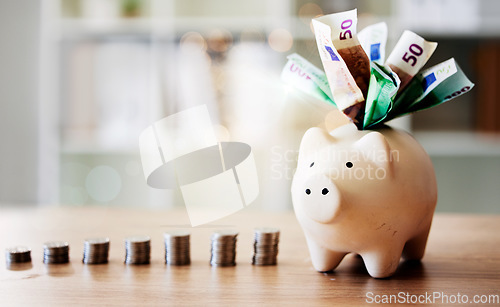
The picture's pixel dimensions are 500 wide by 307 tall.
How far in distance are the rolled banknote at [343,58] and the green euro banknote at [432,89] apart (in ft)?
0.24

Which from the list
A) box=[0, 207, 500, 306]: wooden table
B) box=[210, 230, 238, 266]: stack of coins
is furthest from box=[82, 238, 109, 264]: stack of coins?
box=[210, 230, 238, 266]: stack of coins

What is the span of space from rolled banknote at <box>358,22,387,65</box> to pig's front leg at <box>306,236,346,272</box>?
27cm

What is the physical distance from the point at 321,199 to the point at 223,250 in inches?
7.7

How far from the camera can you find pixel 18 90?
257cm

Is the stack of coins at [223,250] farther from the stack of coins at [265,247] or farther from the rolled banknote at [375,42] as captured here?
the rolled banknote at [375,42]

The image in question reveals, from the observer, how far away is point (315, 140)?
0.70 metres

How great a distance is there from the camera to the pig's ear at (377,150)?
2.14 ft

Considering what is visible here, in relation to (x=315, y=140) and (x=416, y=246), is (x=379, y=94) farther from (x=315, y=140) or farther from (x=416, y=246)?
(x=416, y=246)

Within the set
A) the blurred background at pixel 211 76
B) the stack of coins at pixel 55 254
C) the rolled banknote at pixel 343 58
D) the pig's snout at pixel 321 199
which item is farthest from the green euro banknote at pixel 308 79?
the blurred background at pixel 211 76

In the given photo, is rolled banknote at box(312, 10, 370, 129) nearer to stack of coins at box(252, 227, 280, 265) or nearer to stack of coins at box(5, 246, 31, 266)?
stack of coins at box(252, 227, 280, 265)

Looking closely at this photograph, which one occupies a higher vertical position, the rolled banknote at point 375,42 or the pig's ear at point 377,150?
the rolled banknote at point 375,42

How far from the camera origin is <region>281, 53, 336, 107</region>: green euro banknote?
747 mm

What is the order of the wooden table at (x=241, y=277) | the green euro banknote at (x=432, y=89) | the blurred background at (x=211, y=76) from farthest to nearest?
the blurred background at (x=211, y=76) → the green euro banknote at (x=432, y=89) → the wooden table at (x=241, y=277)

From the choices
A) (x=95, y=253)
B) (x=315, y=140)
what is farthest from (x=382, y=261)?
(x=95, y=253)
